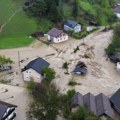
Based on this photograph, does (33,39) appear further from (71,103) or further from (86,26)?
(71,103)

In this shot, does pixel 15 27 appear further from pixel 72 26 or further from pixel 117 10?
pixel 117 10

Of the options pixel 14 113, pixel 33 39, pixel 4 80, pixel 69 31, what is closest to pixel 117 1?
pixel 69 31

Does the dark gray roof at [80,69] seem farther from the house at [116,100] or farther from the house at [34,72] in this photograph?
the house at [116,100]

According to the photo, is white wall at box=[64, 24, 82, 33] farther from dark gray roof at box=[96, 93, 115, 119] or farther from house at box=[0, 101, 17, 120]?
house at box=[0, 101, 17, 120]

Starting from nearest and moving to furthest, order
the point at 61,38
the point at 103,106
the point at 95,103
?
the point at 103,106
the point at 95,103
the point at 61,38

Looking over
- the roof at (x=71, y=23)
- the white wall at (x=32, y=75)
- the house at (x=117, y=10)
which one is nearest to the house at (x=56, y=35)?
the roof at (x=71, y=23)

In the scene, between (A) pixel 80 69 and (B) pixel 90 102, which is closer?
(B) pixel 90 102

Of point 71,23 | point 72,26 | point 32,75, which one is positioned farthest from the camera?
point 71,23

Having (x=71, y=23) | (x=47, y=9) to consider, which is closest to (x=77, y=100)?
(x=71, y=23)
